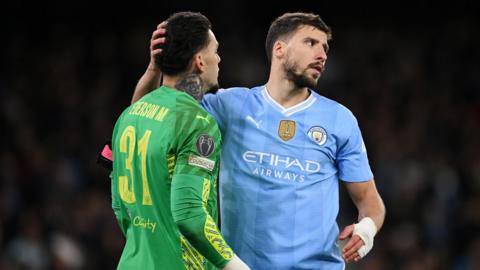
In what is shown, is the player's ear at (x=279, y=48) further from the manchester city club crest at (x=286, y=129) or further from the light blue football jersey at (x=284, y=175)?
the manchester city club crest at (x=286, y=129)

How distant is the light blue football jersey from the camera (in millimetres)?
4625

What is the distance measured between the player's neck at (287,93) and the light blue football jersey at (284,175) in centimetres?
3

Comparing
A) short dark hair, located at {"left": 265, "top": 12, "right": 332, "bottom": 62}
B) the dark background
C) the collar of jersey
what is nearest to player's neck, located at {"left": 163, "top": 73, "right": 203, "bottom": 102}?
the collar of jersey

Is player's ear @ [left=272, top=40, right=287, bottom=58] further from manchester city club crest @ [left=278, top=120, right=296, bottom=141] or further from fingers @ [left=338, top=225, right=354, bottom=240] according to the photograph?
fingers @ [left=338, top=225, right=354, bottom=240]

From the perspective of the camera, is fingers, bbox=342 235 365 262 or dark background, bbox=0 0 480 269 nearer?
fingers, bbox=342 235 365 262

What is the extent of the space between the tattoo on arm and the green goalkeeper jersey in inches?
2.4

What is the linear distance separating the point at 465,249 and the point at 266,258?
19.9ft

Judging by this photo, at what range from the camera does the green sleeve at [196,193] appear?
154 inches

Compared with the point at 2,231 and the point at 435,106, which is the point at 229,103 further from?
the point at 435,106

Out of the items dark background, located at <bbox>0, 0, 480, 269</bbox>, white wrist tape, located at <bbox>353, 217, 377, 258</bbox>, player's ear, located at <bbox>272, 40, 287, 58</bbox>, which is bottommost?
dark background, located at <bbox>0, 0, 480, 269</bbox>

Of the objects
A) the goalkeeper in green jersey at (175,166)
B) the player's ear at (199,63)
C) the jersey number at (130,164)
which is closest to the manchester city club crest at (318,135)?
the goalkeeper in green jersey at (175,166)

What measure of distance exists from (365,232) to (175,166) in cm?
111

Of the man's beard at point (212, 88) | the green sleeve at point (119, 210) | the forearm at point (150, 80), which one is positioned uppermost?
the man's beard at point (212, 88)

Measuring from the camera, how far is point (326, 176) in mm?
4699
